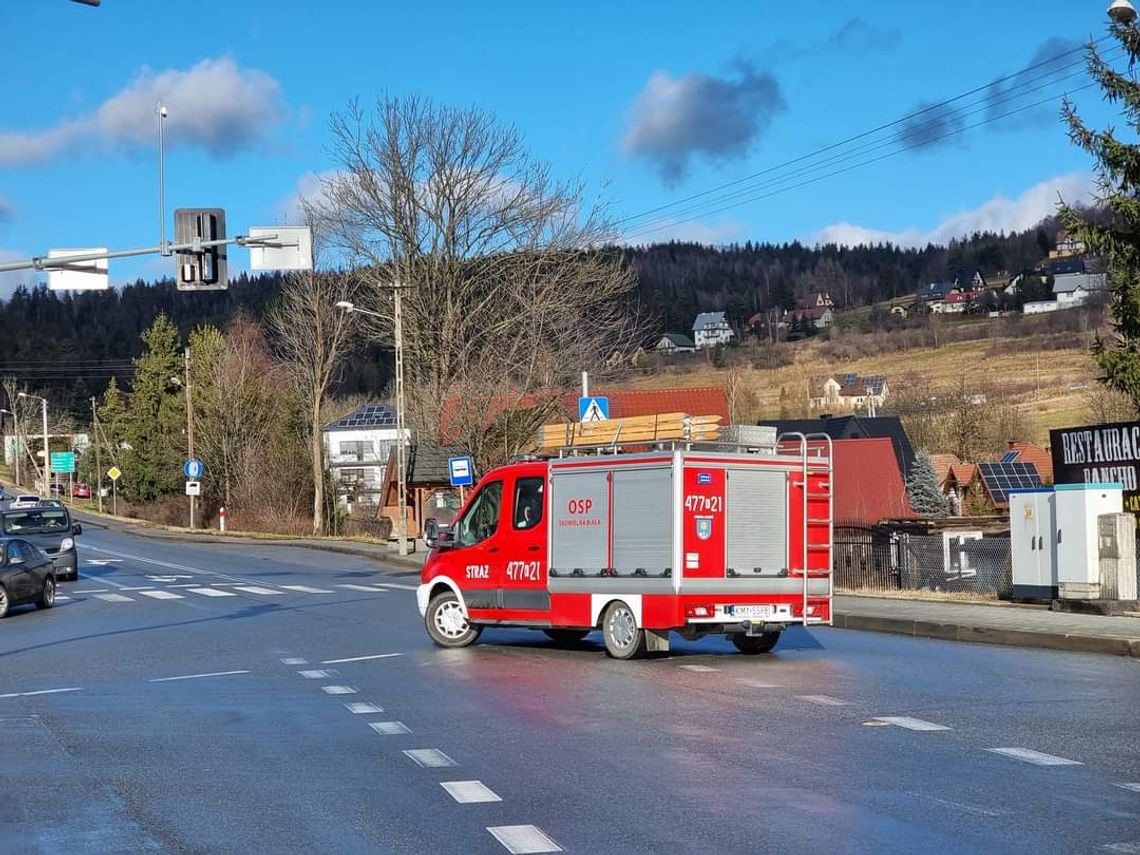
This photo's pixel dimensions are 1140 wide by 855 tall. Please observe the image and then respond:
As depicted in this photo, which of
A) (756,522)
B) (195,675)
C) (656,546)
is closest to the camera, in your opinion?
(195,675)

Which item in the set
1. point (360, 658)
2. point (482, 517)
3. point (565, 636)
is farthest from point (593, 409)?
point (360, 658)

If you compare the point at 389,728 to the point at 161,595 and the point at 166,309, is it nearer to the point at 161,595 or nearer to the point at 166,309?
the point at 161,595

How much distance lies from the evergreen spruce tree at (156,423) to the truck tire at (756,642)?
77.4m

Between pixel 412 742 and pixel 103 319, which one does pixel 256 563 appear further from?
pixel 103 319

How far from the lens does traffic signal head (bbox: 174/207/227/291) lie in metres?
23.4

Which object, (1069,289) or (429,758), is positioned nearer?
(429,758)

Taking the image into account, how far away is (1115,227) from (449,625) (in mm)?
15054

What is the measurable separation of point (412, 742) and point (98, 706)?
4.11 metres

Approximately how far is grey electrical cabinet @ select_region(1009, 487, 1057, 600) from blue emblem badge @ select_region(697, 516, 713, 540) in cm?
750

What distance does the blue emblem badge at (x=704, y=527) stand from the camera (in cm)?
1625

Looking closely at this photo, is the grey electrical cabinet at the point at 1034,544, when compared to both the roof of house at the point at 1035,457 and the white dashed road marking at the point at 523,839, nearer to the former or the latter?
the white dashed road marking at the point at 523,839

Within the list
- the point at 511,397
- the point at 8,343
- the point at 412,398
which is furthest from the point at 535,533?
the point at 8,343

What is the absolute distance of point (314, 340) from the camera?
7481 cm

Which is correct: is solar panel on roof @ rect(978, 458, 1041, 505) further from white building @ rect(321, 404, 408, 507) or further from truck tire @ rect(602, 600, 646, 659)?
white building @ rect(321, 404, 408, 507)
